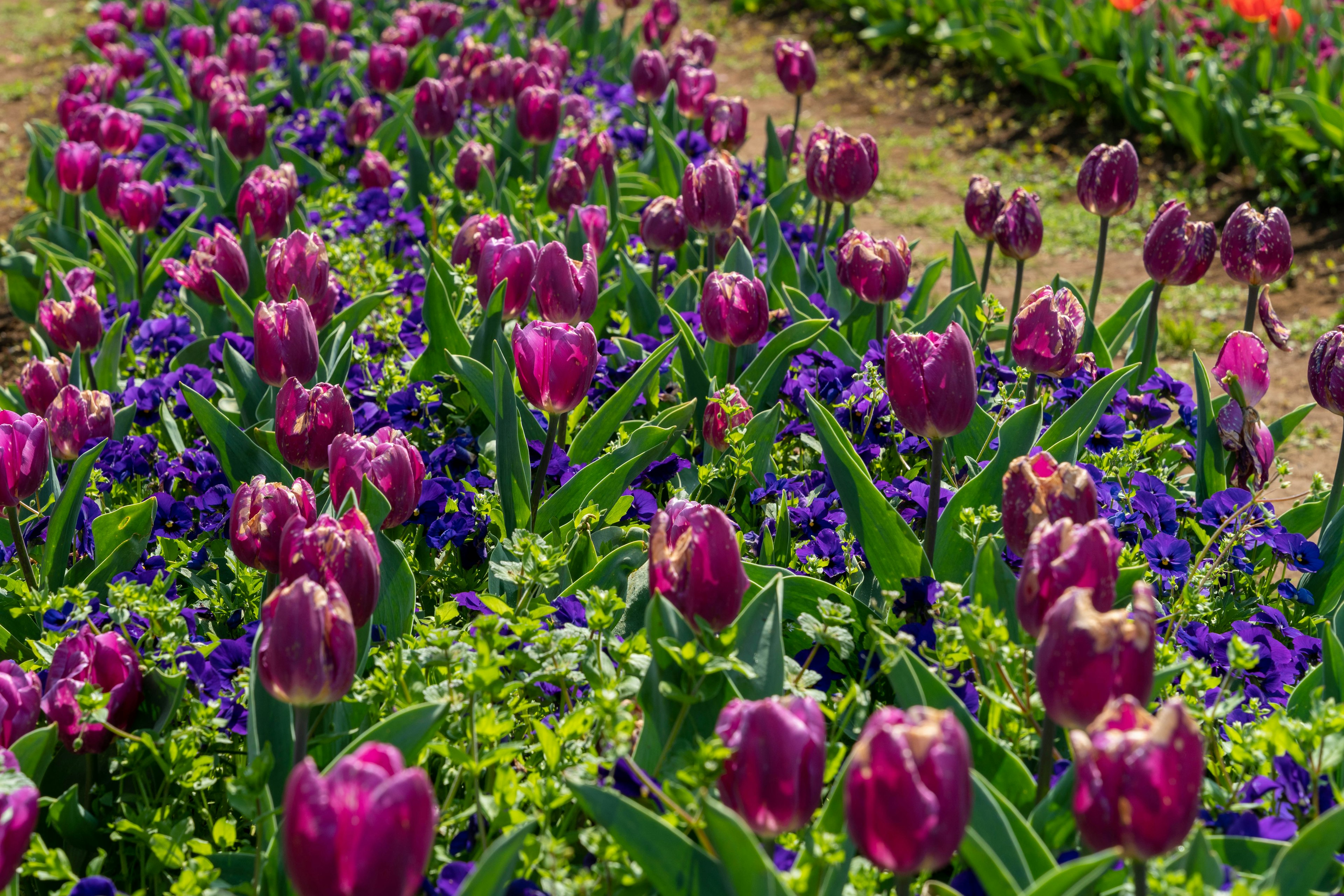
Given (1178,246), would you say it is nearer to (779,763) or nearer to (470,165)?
(779,763)

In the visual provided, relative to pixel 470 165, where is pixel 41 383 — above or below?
below

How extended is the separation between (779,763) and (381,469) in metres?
0.86

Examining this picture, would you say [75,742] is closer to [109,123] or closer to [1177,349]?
[109,123]

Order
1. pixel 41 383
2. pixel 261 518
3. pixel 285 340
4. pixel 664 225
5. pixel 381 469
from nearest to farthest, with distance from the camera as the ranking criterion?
1. pixel 261 518
2. pixel 381 469
3. pixel 285 340
4. pixel 41 383
5. pixel 664 225

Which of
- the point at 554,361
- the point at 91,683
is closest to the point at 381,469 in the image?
the point at 554,361

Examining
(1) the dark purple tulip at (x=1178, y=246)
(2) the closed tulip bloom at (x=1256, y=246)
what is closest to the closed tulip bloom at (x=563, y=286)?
(1) the dark purple tulip at (x=1178, y=246)

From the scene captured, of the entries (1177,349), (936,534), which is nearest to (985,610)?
(936,534)

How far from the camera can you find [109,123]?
3711mm

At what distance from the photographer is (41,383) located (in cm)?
240

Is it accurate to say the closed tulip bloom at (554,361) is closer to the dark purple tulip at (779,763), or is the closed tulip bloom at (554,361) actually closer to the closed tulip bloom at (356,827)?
the dark purple tulip at (779,763)

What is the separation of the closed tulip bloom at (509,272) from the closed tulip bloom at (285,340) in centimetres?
40

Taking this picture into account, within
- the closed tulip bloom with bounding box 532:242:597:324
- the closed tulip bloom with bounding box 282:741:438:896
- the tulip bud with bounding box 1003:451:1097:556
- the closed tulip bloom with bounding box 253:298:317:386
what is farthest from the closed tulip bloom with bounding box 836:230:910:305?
the closed tulip bloom with bounding box 282:741:438:896

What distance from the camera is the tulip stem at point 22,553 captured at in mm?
1897

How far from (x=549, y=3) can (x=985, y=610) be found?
15.9 feet
